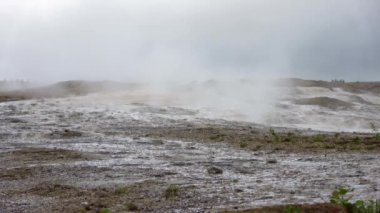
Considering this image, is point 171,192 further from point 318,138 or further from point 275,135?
point 275,135

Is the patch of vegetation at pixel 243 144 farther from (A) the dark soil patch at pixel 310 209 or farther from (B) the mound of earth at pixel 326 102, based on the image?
(B) the mound of earth at pixel 326 102

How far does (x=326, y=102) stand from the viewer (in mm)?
31750

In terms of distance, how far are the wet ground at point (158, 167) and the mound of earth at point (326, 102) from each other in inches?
324

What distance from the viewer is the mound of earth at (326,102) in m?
31.1

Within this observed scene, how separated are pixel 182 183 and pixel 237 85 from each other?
95.9 feet

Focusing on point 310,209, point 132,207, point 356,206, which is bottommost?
point 132,207

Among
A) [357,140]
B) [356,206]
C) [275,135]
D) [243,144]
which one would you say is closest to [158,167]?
[243,144]

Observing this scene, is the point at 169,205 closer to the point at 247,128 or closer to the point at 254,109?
the point at 247,128

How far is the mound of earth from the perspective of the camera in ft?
102

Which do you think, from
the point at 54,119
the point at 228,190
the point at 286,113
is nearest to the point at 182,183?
the point at 228,190

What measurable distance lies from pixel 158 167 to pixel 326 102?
19.3 m

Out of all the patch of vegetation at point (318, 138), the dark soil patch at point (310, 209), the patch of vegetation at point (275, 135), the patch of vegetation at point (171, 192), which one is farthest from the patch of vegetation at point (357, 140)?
the dark soil patch at point (310, 209)

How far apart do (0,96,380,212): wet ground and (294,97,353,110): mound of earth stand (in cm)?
824

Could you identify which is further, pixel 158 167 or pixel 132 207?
pixel 158 167
